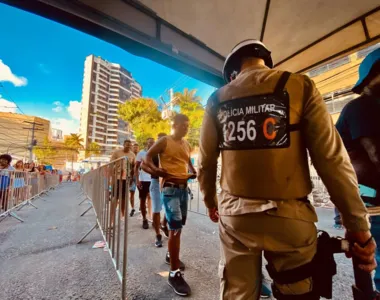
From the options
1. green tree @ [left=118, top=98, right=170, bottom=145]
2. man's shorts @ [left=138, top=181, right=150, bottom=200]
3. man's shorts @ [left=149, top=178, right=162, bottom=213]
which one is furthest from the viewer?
green tree @ [left=118, top=98, right=170, bottom=145]

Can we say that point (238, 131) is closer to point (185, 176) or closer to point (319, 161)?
point (319, 161)

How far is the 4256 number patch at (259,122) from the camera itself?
3.36ft

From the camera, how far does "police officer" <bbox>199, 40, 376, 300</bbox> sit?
3.09 ft

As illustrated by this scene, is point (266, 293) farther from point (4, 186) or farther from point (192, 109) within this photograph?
point (192, 109)

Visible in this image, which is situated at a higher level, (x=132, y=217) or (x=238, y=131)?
(x=238, y=131)

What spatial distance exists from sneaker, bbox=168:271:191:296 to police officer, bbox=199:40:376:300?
3.71 feet

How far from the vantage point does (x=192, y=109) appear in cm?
2269

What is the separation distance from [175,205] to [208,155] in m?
1.23

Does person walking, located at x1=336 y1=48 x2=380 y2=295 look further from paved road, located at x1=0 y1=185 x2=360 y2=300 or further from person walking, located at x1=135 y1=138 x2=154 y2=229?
person walking, located at x1=135 y1=138 x2=154 y2=229

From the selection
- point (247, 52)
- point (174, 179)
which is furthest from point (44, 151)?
point (247, 52)

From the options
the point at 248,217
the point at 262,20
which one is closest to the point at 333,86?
the point at 262,20

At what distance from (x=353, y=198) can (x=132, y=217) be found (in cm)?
535

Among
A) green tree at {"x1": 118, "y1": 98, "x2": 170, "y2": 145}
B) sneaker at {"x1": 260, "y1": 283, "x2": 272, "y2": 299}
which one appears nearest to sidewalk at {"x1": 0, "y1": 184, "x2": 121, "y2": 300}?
sneaker at {"x1": 260, "y1": 283, "x2": 272, "y2": 299}

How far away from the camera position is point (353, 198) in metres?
0.93
